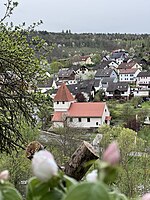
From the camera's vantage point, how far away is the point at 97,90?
4462 centimetres

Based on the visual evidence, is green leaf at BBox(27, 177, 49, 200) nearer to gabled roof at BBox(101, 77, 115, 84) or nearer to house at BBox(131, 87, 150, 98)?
house at BBox(131, 87, 150, 98)

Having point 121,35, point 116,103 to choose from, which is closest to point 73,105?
point 116,103

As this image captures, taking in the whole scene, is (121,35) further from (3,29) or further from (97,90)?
(3,29)

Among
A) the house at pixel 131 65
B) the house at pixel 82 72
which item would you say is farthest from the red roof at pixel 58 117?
the house at pixel 131 65

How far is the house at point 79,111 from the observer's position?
30375mm

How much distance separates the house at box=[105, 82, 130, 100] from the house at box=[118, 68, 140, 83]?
9.22 metres

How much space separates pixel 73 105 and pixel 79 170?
29321mm

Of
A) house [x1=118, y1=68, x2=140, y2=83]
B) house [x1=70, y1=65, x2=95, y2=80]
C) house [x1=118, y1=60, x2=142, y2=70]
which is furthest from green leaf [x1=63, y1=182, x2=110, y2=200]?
house [x1=118, y1=60, x2=142, y2=70]

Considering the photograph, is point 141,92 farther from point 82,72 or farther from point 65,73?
point 82,72

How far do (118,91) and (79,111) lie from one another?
12550 millimetres

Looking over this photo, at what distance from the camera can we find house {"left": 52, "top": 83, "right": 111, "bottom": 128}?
3038 cm

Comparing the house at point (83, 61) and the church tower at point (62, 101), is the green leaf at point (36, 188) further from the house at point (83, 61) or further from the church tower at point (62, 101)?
Result: the house at point (83, 61)

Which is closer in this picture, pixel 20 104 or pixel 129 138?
pixel 20 104

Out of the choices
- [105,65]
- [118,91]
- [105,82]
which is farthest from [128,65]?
[118,91]
